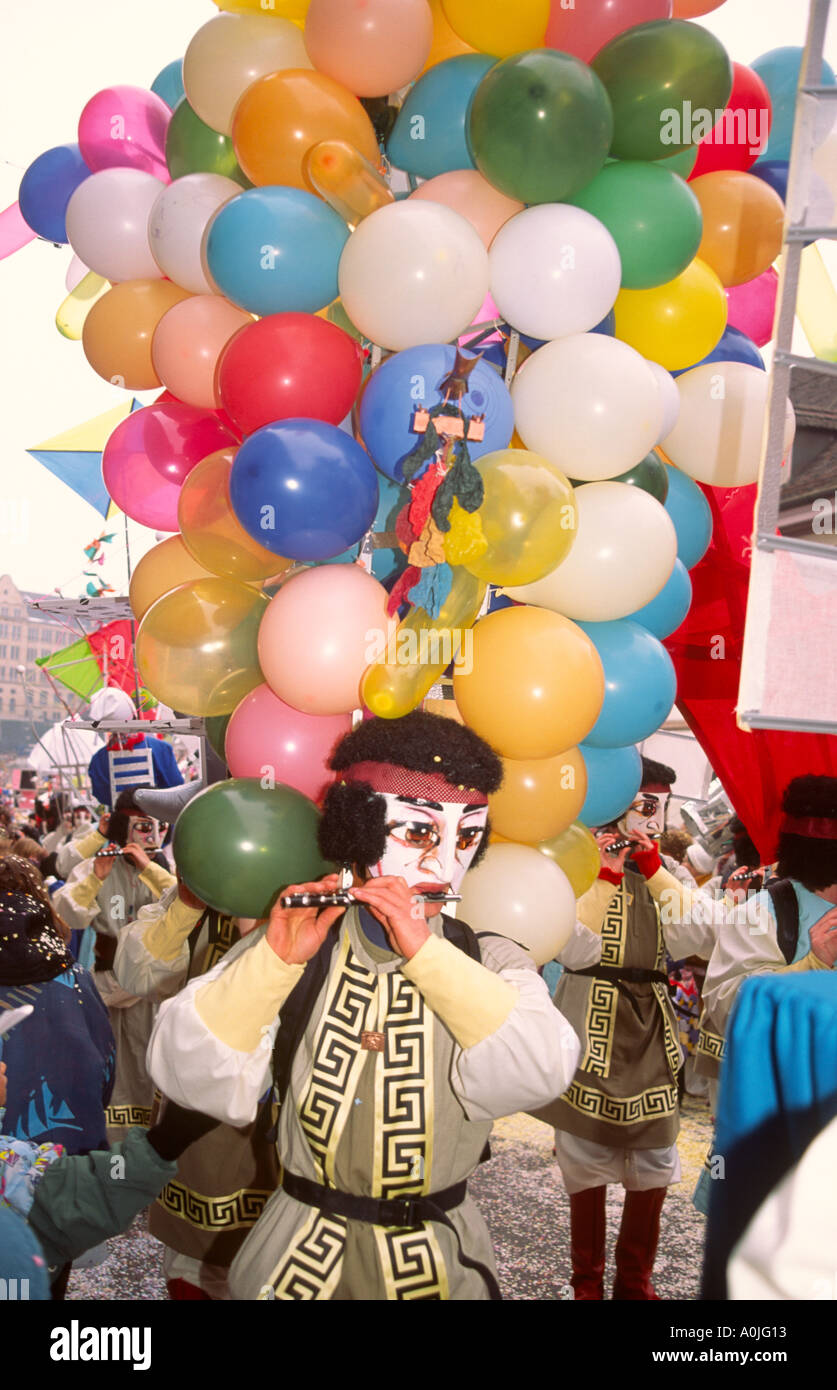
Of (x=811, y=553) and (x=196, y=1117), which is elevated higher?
(x=811, y=553)

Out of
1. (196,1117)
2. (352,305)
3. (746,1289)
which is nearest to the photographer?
(746,1289)

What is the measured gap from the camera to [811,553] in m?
1.58

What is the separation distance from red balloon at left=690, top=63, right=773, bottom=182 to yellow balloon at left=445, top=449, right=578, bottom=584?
47.9 inches

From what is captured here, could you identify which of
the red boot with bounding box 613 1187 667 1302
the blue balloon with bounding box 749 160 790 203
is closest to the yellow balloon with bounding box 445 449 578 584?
the blue balloon with bounding box 749 160 790 203

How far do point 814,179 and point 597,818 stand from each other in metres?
1.61

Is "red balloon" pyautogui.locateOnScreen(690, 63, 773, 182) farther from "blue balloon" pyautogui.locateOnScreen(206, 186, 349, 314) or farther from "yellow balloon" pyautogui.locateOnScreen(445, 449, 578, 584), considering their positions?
"yellow balloon" pyautogui.locateOnScreen(445, 449, 578, 584)

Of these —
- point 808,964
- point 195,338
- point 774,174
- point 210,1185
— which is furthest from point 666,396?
point 210,1185

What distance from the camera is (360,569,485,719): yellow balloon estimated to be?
212cm

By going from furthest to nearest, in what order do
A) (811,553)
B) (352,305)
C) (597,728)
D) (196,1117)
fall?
1. (597,728)
2. (352,305)
3. (196,1117)
4. (811,553)

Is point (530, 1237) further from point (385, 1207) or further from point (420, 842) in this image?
point (420, 842)

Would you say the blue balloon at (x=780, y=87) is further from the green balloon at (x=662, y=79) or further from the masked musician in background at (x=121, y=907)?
the masked musician in background at (x=121, y=907)

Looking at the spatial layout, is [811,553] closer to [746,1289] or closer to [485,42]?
[746,1289]

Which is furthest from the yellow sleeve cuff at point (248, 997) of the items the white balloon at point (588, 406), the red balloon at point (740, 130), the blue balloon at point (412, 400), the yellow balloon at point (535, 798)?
the red balloon at point (740, 130)
